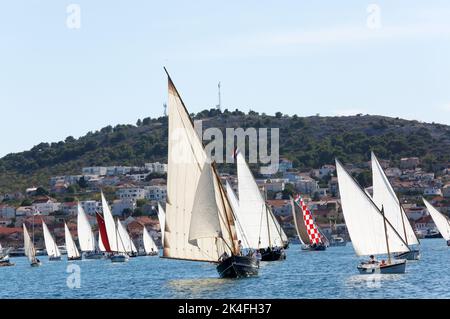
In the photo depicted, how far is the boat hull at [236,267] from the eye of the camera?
2087 inches

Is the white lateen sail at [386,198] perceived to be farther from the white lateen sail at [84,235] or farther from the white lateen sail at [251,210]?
the white lateen sail at [84,235]

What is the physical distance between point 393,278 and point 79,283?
23201mm

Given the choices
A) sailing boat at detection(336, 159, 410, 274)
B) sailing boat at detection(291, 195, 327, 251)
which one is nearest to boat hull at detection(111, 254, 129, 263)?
sailing boat at detection(291, 195, 327, 251)

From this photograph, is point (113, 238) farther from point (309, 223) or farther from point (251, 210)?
point (251, 210)

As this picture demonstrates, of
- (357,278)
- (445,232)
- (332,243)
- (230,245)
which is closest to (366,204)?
(357,278)

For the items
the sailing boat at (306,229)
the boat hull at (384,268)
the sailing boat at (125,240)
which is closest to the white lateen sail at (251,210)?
the boat hull at (384,268)

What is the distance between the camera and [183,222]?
49.9m

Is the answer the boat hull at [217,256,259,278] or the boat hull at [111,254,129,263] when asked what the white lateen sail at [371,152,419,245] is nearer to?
the boat hull at [217,256,259,278]

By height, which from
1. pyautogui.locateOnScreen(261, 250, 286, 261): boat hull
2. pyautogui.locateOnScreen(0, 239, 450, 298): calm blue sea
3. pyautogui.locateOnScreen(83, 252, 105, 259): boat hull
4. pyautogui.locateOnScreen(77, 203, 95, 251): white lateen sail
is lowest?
pyautogui.locateOnScreen(83, 252, 105, 259): boat hull

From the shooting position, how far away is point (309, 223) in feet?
404

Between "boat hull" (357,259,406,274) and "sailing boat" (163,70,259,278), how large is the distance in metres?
8.84

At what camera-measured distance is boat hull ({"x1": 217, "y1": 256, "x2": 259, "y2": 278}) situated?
53.0m

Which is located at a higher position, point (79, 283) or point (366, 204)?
point (366, 204)
